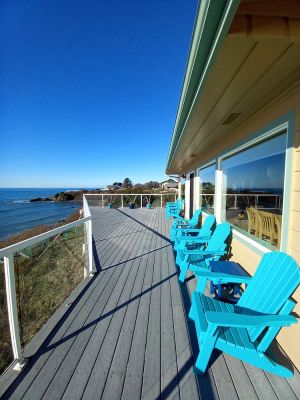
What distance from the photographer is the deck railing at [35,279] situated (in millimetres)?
1541

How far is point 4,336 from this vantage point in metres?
1.54

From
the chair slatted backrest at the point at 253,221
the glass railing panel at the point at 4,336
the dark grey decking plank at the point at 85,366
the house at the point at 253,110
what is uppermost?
the house at the point at 253,110

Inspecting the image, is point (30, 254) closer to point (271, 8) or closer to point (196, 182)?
point (271, 8)

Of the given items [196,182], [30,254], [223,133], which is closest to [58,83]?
[196,182]

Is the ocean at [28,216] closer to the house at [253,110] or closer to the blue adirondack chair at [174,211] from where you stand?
the blue adirondack chair at [174,211]

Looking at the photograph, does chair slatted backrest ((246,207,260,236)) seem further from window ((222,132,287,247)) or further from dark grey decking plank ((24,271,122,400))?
dark grey decking plank ((24,271,122,400))

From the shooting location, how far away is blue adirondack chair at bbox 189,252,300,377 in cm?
127

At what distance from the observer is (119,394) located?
4.30ft

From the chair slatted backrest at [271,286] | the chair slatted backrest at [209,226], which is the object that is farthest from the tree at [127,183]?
the chair slatted backrest at [271,286]

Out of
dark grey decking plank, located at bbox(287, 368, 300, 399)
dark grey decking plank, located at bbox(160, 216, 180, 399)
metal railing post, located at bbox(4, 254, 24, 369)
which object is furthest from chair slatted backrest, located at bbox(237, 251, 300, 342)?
metal railing post, located at bbox(4, 254, 24, 369)

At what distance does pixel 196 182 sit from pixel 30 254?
529 centimetres

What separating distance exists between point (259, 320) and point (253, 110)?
1.99 metres

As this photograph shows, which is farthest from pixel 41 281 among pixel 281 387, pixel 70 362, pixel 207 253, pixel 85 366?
pixel 281 387

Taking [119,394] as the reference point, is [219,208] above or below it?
above
